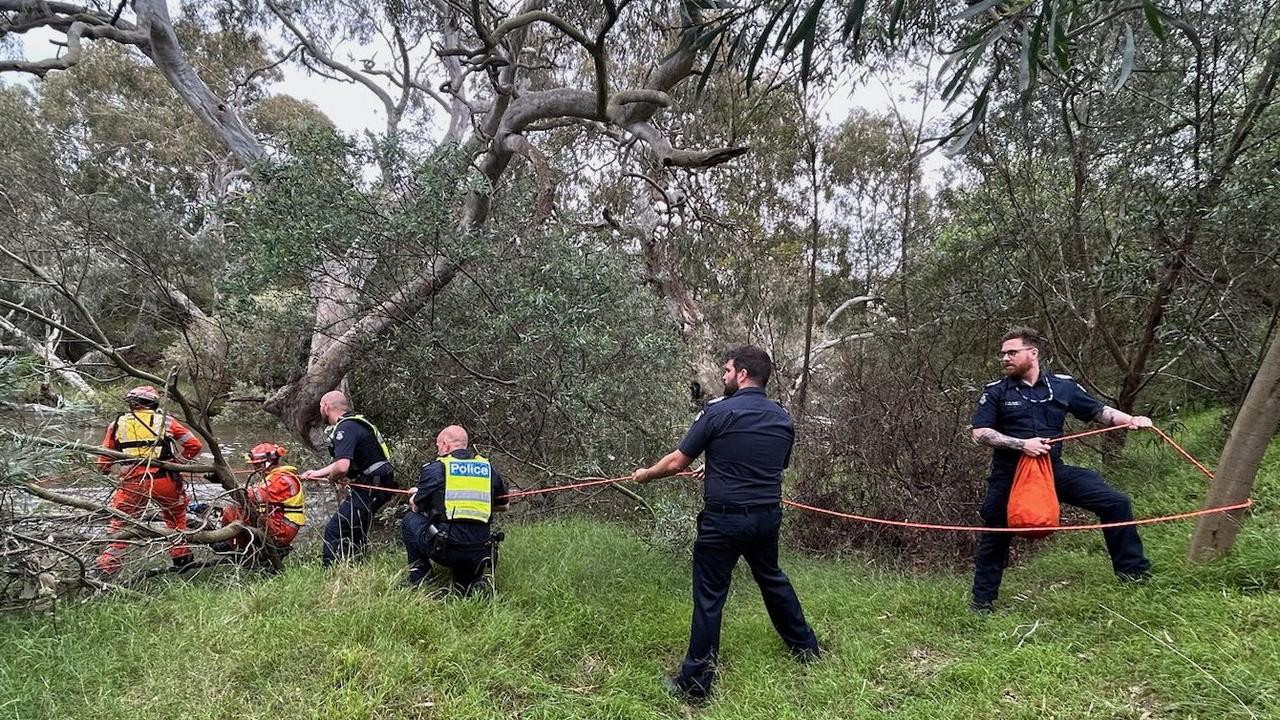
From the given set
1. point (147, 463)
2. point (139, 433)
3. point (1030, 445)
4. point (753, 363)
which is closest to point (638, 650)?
point (753, 363)

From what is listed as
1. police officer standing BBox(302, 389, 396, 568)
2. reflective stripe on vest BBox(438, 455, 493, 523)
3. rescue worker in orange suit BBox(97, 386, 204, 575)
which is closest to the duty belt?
reflective stripe on vest BBox(438, 455, 493, 523)

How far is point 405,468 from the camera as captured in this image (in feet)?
23.3

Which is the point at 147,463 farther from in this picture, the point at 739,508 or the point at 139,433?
the point at 739,508

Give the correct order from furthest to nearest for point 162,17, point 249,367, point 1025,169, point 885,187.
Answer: point 885,187, point 162,17, point 249,367, point 1025,169

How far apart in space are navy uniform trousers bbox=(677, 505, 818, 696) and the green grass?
0.18 metres

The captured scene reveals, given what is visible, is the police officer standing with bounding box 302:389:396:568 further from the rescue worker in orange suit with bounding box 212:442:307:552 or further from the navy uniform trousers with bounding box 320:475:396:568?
the rescue worker in orange suit with bounding box 212:442:307:552

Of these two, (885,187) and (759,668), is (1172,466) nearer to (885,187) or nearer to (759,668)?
(759,668)

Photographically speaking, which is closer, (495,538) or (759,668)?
(759,668)

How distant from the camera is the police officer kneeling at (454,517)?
396 cm

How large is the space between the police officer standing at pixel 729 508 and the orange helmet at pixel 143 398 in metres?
4.22

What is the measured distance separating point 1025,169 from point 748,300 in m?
3.50

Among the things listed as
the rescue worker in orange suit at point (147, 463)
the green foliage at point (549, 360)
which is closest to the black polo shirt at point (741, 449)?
the green foliage at point (549, 360)

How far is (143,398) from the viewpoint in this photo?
195 inches

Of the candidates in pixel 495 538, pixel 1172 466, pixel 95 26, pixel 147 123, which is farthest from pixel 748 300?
pixel 147 123
